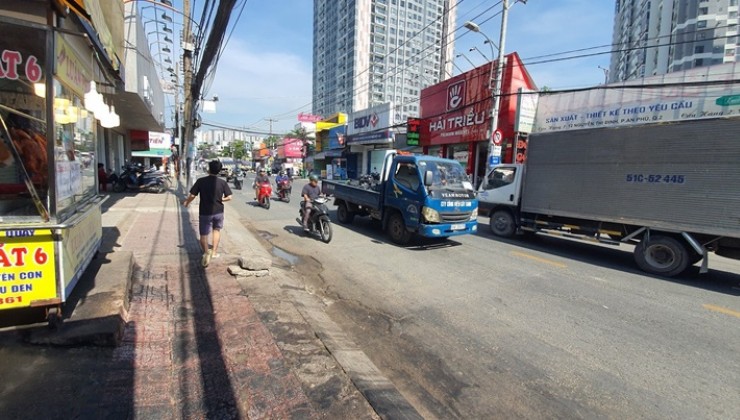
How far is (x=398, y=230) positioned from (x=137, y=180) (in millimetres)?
15016

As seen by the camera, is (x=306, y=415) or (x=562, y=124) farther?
(x=562, y=124)

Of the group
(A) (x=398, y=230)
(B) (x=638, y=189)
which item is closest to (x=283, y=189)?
(A) (x=398, y=230)

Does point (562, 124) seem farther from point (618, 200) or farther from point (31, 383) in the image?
point (31, 383)

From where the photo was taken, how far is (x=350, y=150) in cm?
3503

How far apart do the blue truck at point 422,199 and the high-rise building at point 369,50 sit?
267 feet

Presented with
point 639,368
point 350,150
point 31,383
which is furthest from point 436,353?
point 350,150

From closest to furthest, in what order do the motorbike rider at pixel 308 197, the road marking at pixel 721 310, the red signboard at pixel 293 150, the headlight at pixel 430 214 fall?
the road marking at pixel 721 310 → the headlight at pixel 430 214 → the motorbike rider at pixel 308 197 → the red signboard at pixel 293 150

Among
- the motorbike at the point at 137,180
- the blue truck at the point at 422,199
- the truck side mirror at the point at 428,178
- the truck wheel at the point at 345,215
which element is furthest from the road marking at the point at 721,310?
the motorbike at the point at 137,180

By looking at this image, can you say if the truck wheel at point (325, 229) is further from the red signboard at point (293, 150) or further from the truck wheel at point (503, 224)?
the red signboard at point (293, 150)

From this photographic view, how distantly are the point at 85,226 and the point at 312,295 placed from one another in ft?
9.30

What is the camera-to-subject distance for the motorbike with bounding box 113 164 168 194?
17.5 meters

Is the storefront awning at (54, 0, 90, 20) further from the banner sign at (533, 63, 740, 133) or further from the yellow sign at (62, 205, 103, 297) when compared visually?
the banner sign at (533, 63, 740, 133)

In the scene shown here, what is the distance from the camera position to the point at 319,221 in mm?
8891

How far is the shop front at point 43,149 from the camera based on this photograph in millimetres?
3029
